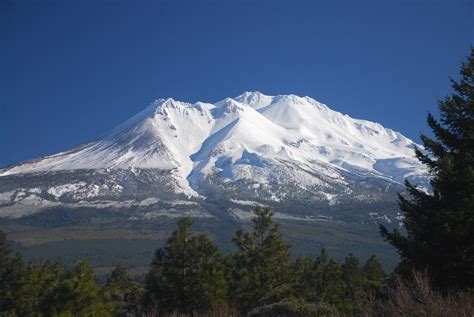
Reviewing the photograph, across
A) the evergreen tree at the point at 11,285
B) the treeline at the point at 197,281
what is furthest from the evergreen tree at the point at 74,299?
the evergreen tree at the point at 11,285

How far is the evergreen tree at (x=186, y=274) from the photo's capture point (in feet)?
90.3

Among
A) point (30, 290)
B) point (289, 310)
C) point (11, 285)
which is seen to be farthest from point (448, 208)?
point (11, 285)

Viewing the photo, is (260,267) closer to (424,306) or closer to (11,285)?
(424,306)

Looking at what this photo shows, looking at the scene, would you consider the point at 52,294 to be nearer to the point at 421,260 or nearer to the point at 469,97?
the point at 421,260

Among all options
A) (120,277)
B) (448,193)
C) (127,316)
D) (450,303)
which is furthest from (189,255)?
(120,277)

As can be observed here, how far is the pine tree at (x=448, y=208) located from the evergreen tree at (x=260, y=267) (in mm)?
13392

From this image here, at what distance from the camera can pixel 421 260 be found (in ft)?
56.2

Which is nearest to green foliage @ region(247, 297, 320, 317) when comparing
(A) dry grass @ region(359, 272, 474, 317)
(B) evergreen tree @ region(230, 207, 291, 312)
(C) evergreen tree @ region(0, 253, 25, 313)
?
(A) dry grass @ region(359, 272, 474, 317)

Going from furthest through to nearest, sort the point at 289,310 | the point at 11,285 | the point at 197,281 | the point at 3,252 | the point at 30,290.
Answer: the point at 3,252 < the point at 11,285 < the point at 30,290 < the point at 197,281 < the point at 289,310

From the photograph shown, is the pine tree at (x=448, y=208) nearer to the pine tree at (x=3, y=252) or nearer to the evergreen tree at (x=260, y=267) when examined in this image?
the evergreen tree at (x=260, y=267)

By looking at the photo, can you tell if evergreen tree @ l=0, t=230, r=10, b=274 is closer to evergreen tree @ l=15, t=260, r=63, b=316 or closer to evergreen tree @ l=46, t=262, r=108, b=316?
evergreen tree @ l=15, t=260, r=63, b=316

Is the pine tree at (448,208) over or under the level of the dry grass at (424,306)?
over

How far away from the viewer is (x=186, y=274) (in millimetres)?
28094

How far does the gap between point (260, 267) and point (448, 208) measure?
16.3 m
